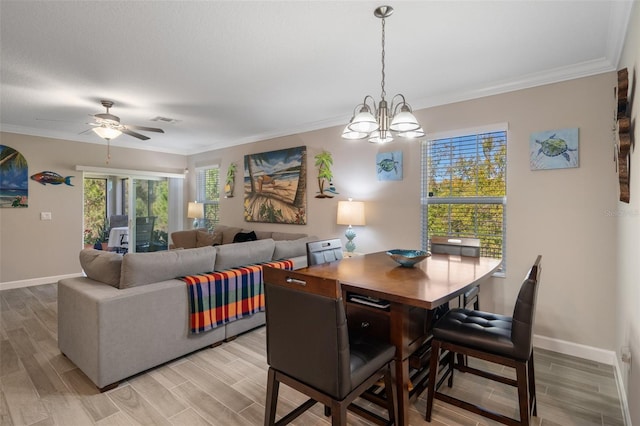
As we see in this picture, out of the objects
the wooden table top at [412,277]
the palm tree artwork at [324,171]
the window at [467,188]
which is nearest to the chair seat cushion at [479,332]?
the wooden table top at [412,277]

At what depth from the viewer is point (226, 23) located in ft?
7.42

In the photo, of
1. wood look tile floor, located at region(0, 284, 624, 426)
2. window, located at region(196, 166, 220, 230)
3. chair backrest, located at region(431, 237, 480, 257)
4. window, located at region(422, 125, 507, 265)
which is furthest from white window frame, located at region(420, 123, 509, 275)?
window, located at region(196, 166, 220, 230)

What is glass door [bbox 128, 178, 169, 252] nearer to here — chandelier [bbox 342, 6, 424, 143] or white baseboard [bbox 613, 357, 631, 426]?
chandelier [bbox 342, 6, 424, 143]

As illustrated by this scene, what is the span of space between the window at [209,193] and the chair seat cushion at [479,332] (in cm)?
561

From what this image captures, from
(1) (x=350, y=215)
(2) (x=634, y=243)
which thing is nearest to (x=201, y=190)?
(1) (x=350, y=215)

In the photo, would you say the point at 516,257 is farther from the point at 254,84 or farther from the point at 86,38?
the point at 86,38

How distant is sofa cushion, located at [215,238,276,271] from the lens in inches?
122

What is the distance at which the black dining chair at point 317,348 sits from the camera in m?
1.38

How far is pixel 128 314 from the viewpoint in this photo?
93.7 inches

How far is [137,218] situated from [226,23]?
Result: 5609 mm

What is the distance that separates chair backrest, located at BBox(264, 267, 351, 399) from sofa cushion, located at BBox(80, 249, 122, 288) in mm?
1640

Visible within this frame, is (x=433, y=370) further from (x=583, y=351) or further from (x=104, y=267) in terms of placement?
(x=104, y=267)

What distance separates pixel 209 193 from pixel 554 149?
6.09 metres

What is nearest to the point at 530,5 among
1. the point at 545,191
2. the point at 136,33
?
the point at 545,191
